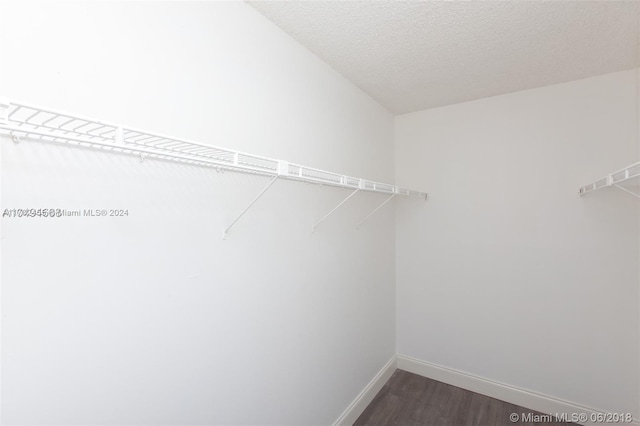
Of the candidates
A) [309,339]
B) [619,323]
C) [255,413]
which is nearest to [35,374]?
[255,413]

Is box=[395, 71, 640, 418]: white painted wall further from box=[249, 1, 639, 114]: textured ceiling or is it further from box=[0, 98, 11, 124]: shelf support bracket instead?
box=[0, 98, 11, 124]: shelf support bracket

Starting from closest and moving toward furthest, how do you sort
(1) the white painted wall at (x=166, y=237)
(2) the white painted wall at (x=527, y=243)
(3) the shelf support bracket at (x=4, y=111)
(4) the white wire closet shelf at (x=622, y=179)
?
(3) the shelf support bracket at (x=4, y=111), (1) the white painted wall at (x=166, y=237), (4) the white wire closet shelf at (x=622, y=179), (2) the white painted wall at (x=527, y=243)

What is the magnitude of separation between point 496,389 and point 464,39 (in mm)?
2788

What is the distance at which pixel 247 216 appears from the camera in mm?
1378

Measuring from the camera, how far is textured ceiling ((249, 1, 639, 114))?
1.43m

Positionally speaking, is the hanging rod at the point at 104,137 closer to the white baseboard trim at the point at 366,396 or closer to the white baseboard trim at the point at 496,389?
the white baseboard trim at the point at 366,396

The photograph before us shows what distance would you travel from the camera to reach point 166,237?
1.06 m

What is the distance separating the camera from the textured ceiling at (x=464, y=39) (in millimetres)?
1427

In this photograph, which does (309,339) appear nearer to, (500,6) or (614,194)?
(500,6)

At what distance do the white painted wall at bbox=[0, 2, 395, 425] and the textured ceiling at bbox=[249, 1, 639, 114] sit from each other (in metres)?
0.21

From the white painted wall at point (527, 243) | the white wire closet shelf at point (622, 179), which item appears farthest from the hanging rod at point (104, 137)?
the white painted wall at point (527, 243)

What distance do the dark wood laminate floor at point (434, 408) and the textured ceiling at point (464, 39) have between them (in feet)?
8.73

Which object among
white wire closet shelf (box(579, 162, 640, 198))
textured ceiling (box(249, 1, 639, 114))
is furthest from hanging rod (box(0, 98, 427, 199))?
white wire closet shelf (box(579, 162, 640, 198))

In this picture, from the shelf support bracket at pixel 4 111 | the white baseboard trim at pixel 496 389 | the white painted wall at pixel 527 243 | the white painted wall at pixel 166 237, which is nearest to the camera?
the shelf support bracket at pixel 4 111
